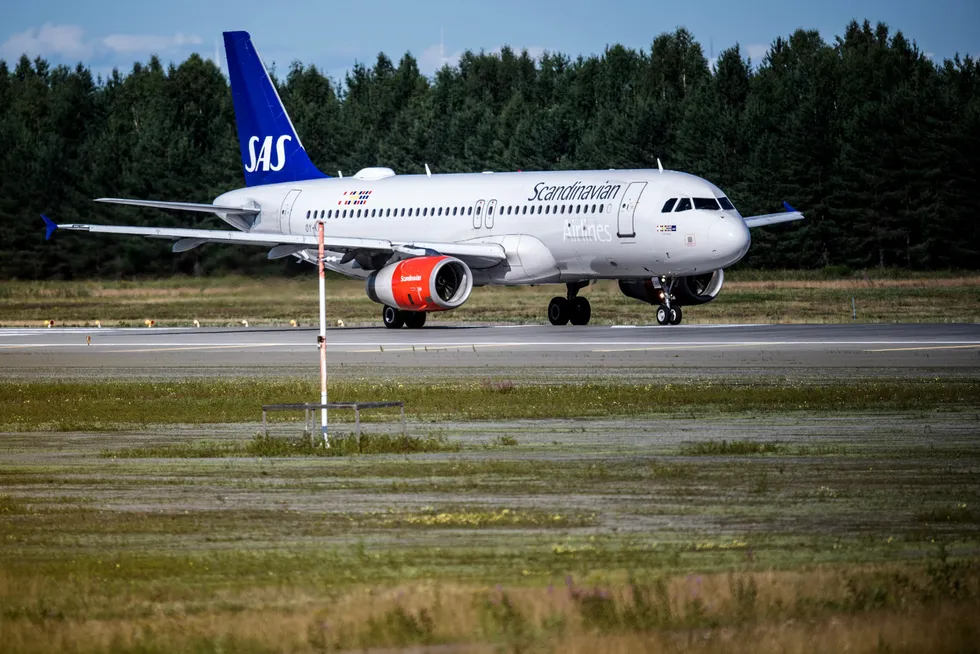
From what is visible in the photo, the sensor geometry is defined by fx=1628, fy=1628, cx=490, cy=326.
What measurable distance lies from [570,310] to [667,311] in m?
3.09

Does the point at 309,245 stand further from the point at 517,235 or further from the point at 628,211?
the point at 628,211

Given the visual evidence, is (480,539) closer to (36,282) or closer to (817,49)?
(36,282)

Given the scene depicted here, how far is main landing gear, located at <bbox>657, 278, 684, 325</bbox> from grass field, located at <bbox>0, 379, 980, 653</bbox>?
845 inches

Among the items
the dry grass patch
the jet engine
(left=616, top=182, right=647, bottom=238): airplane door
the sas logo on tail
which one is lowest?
the dry grass patch

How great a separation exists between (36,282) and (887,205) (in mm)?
43158

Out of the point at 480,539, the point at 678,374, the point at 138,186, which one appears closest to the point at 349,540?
the point at 480,539

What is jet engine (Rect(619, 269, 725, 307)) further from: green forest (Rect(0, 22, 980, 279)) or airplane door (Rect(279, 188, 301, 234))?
green forest (Rect(0, 22, 980, 279))

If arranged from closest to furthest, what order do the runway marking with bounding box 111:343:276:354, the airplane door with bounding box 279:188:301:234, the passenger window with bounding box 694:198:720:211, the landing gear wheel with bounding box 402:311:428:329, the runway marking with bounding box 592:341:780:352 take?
the runway marking with bounding box 592:341:780:352, the runway marking with bounding box 111:343:276:354, the passenger window with bounding box 694:198:720:211, the landing gear wheel with bounding box 402:311:428:329, the airplane door with bounding box 279:188:301:234

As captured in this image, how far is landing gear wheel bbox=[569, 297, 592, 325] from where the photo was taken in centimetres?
4266

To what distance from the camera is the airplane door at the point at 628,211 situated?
129 feet

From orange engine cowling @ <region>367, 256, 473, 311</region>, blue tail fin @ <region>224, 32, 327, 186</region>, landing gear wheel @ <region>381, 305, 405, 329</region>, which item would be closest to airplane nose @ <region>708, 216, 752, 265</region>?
Answer: orange engine cowling @ <region>367, 256, 473, 311</region>

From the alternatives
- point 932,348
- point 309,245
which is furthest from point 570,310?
point 932,348

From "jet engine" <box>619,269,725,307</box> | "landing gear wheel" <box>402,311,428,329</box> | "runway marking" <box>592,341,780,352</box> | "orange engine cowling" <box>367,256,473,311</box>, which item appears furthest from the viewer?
"landing gear wheel" <box>402,311,428,329</box>

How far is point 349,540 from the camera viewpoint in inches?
421
